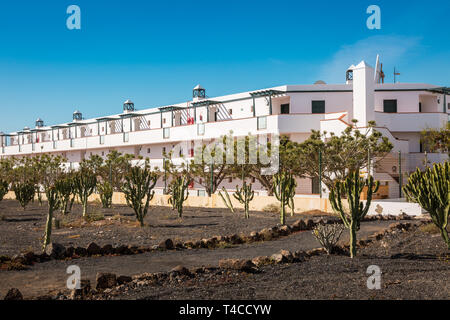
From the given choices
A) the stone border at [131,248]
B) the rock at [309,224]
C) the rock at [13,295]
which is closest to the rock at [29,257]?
the stone border at [131,248]

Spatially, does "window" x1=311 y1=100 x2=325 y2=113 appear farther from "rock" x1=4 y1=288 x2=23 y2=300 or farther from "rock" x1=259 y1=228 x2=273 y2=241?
"rock" x1=4 y1=288 x2=23 y2=300

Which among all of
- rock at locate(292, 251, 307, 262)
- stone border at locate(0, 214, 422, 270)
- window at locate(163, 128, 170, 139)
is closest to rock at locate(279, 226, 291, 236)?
stone border at locate(0, 214, 422, 270)

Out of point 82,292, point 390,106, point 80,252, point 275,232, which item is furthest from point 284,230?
point 390,106

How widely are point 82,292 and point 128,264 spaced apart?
297cm

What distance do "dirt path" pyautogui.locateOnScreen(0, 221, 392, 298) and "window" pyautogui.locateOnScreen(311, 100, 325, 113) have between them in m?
25.2

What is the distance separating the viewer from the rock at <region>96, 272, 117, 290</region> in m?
7.02

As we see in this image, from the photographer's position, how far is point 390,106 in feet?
123

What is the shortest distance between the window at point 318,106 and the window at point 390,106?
4936 mm

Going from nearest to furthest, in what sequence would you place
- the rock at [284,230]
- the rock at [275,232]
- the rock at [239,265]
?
the rock at [239,265]
the rock at [275,232]
the rock at [284,230]

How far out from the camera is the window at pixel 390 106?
3750 cm

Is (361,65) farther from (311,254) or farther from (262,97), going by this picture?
(311,254)

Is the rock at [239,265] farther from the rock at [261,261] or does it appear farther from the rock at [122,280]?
the rock at [122,280]
